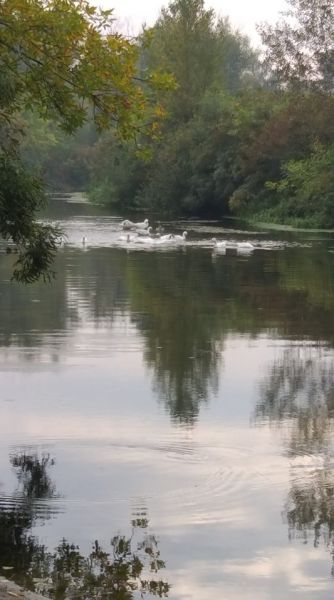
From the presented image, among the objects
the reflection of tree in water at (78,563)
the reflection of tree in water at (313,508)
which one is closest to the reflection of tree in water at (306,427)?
the reflection of tree in water at (313,508)

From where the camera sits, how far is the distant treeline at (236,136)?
57.2 m

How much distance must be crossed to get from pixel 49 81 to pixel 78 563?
5.15 metres

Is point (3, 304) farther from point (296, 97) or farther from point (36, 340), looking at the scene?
point (296, 97)

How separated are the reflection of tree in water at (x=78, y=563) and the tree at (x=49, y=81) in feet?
9.11

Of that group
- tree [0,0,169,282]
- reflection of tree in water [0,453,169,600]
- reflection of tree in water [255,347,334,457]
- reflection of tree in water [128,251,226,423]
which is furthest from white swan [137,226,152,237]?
reflection of tree in water [0,453,169,600]

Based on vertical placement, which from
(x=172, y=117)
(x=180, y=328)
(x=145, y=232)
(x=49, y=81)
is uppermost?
(x=172, y=117)

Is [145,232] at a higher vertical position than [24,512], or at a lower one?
higher

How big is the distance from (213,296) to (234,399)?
435 inches

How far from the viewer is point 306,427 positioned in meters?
13.6

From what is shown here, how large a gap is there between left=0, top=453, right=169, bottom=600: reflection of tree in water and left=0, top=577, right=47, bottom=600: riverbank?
30cm

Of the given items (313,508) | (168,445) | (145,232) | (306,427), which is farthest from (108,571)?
(145,232)

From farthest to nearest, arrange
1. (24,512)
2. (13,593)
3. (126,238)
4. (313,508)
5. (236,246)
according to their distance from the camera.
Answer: (126,238)
(236,246)
(313,508)
(24,512)
(13,593)

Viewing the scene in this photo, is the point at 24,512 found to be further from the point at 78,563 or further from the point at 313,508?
the point at 313,508

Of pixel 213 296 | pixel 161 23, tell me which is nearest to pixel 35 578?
pixel 213 296
